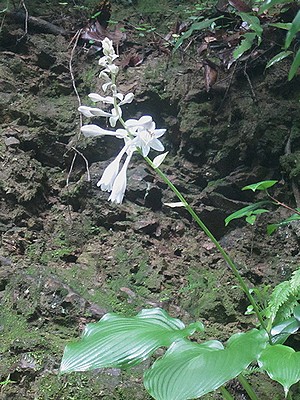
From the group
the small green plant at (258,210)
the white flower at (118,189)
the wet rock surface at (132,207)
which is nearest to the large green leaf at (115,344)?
the white flower at (118,189)

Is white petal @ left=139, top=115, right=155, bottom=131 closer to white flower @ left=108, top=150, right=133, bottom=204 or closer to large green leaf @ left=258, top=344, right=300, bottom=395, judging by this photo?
white flower @ left=108, top=150, right=133, bottom=204

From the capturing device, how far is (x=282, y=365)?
0.95 meters

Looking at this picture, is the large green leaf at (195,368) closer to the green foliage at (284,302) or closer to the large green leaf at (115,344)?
the large green leaf at (115,344)

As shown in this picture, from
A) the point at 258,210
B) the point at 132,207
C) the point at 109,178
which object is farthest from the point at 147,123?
the point at 132,207

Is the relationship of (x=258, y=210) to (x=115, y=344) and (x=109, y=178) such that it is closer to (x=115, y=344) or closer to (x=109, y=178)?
(x=109, y=178)

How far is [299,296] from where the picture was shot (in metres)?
1.60

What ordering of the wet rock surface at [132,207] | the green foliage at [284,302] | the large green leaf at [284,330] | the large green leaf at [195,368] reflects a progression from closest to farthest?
1. the large green leaf at [195,368]
2. the large green leaf at [284,330]
3. the green foliage at [284,302]
4. the wet rock surface at [132,207]

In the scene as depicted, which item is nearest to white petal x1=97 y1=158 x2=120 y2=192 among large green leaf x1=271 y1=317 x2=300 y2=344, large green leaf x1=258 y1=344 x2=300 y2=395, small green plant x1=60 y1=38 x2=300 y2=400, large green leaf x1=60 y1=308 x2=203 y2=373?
small green plant x1=60 y1=38 x2=300 y2=400

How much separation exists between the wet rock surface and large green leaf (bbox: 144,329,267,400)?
71 cm

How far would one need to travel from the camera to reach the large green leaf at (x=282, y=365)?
917mm

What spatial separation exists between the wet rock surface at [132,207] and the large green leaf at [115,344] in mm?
574

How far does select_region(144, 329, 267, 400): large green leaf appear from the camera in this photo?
853 mm

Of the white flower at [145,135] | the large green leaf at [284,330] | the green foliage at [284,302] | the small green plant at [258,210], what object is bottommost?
the green foliage at [284,302]

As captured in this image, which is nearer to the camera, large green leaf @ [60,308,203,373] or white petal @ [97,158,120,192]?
large green leaf @ [60,308,203,373]
